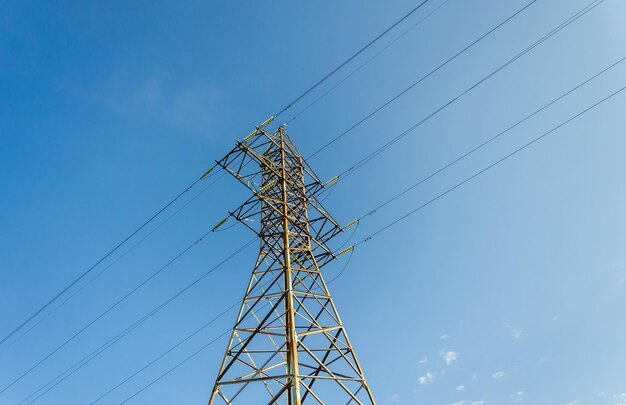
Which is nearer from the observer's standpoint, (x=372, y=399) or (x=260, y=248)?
(x=372, y=399)

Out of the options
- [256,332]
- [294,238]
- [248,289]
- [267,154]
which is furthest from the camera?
[267,154]

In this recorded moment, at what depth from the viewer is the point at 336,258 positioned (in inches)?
468

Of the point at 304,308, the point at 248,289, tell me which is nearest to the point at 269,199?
the point at 248,289

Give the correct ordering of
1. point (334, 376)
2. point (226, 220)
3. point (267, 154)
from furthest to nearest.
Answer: point (267, 154)
point (226, 220)
point (334, 376)

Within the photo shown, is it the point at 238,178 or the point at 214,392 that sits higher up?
the point at 238,178

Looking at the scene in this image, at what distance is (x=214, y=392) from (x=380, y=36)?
1185cm

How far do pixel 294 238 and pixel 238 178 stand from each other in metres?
2.72

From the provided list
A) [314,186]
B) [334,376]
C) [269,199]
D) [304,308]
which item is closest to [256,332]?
[304,308]

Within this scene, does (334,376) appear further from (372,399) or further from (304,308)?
(304,308)

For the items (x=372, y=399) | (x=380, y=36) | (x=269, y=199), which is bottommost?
(x=372, y=399)

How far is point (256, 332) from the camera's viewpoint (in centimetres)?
838

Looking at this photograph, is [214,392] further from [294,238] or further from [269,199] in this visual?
[269,199]

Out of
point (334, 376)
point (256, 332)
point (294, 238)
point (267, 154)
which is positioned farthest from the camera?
point (267, 154)

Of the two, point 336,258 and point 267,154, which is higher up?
point 267,154
